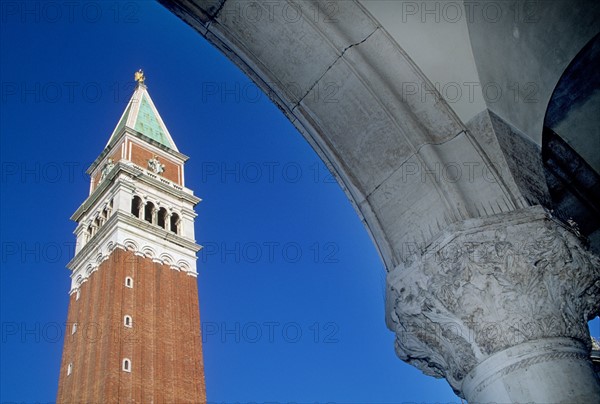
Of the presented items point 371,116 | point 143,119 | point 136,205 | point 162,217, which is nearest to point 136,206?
point 136,205

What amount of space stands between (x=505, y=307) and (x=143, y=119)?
37348mm

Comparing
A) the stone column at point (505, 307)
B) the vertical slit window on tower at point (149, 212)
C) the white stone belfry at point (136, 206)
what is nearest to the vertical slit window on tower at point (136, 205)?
the white stone belfry at point (136, 206)

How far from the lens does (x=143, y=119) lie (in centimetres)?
3778

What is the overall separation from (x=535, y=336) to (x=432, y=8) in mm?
1826

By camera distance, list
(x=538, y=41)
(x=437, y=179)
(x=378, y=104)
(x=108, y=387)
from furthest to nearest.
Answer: (x=108, y=387) < (x=538, y=41) < (x=378, y=104) < (x=437, y=179)

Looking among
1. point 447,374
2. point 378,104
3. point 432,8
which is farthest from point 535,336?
point 432,8

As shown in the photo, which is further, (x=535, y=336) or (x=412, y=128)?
(x=412, y=128)

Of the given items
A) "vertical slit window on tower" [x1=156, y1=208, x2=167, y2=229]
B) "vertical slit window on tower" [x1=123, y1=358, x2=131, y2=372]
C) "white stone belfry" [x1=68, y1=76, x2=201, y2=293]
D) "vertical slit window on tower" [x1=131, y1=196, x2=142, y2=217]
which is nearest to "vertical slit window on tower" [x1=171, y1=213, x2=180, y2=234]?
"white stone belfry" [x1=68, y1=76, x2=201, y2=293]

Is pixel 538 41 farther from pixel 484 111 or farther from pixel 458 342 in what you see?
pixel 458 342

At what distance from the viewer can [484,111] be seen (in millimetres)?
3070

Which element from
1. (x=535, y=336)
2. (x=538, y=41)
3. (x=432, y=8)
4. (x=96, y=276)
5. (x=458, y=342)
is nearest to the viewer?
(x=535, y=336)

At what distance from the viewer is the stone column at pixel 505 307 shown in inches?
90.7

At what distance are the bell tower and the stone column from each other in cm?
2414

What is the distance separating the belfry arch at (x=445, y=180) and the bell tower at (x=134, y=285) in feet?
78.2
